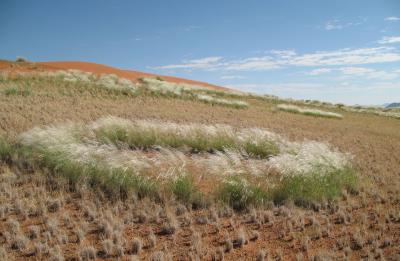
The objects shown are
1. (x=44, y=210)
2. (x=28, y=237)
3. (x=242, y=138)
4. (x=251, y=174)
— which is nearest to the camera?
(x=28, y=237)

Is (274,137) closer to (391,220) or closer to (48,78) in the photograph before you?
(391,220)

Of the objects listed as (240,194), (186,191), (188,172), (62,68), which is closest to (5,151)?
(188,172)

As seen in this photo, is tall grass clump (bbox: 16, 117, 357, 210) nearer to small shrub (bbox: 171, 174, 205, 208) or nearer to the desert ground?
small shrub (bbox: 171, 174, 205, 208)

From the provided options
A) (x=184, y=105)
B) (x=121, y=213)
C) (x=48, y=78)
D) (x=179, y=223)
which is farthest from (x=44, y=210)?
(x=48, y=78)

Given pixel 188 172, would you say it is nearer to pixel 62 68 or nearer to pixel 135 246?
pixel 135 246

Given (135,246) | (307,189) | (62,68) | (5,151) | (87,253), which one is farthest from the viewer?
(62,68)

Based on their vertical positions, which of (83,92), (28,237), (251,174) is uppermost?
(83,92)

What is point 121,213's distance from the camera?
584 centimetres

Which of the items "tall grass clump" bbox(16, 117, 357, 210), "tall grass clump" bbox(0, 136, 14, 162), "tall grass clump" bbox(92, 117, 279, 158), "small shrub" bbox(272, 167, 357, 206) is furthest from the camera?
"tall grass clump" bbox(92, 117, 279, 158)

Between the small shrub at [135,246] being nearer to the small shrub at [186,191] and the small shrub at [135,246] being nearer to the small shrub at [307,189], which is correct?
the small shrub at [186,191]

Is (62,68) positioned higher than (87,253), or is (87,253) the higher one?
(62,68)

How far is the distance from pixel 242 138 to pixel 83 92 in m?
17.0

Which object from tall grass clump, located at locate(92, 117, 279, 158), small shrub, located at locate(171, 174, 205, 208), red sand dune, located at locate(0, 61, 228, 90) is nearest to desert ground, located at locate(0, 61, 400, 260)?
small shrub, located at locate(171, 174, 205, 208)

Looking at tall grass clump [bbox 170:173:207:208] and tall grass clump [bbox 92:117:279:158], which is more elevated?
tall grass clump [bbox 92:117:279:158]
